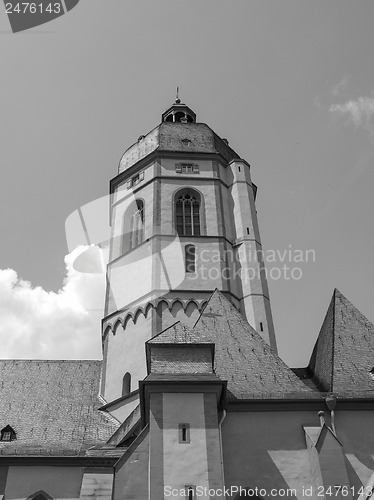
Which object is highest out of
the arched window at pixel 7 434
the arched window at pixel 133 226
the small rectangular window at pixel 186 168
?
the small rectangular window at pixel 186 168

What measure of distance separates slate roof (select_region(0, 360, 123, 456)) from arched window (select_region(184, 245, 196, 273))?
494 cm

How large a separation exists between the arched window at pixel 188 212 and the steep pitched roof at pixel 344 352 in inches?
277

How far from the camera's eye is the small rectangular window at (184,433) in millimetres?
12391

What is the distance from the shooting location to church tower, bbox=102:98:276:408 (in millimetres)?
20328

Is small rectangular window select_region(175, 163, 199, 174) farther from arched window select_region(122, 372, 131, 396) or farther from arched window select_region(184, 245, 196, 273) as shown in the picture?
arched window select_region(122, 372, 131, 396)

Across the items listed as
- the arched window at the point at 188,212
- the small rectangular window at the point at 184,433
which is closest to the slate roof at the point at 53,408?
the small rectangular window at the point at 184,433

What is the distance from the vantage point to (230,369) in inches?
589

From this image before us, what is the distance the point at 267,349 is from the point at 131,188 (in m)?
11.9

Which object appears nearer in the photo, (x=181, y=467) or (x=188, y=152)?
(x=181, y=467)

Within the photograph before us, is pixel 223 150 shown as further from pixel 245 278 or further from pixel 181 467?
pixel 181 467

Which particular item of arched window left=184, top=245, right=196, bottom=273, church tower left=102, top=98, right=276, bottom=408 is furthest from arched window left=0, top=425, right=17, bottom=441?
arched window left=184, top=245, right=196, bottom=273

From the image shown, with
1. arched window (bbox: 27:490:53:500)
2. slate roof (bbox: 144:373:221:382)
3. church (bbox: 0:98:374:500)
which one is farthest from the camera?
arched window (bbox: 27:490:53:500)

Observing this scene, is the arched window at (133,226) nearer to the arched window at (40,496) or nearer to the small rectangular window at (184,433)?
the arched window at (40,496)

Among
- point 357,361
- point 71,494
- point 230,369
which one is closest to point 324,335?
point 357,361
